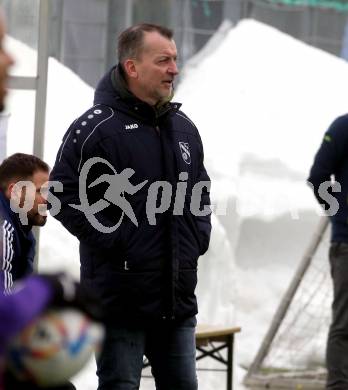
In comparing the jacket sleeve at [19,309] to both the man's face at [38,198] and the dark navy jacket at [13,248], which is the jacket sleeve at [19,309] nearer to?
the dark navy jacket at [13,248]

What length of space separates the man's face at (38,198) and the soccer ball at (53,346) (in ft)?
8.22

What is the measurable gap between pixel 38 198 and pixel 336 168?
2300 mm

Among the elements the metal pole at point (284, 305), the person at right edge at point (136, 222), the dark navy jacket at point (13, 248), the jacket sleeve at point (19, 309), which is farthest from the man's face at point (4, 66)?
the metal pole at point (284, 305)

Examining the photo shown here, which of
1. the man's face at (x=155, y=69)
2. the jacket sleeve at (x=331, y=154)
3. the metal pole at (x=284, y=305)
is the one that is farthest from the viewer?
the metal pole at (x=284, y=305)

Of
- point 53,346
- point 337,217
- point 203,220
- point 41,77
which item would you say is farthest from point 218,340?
point 53,346

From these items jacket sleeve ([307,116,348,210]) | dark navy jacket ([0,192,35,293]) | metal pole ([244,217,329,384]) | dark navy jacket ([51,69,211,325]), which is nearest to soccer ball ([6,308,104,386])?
dark navy jacket ([0,192,35,293])

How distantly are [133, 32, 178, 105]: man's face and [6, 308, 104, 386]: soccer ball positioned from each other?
2718 mm

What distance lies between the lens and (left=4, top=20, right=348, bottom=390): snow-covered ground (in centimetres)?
1168

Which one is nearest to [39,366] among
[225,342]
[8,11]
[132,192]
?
[132,192]

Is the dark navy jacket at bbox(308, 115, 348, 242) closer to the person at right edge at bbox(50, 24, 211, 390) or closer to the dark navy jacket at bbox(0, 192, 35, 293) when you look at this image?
the person at right edge at bbox(50, 24, 211, 390)

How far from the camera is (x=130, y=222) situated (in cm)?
509

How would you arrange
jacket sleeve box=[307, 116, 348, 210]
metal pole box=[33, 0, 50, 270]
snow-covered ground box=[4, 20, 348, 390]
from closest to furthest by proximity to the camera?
1. metal pole box=[33, 0, 50, 270]
2. jacket sleeve box=[307, 116, 348, 210]
3. snow-covered ground box=[4, 20, 348, 390]

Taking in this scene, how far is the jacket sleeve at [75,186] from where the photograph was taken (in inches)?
200

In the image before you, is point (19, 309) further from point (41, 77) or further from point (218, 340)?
point (218, 340)
